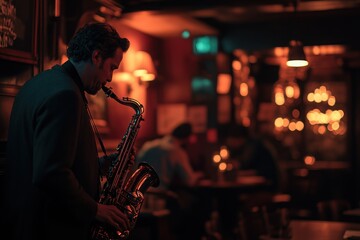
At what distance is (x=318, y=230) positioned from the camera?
14.6ft

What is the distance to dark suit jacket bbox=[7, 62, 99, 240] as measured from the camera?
274 centimetres

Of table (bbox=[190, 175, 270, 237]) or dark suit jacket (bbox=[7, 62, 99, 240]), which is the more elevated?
dark suit jacket (bbox=[7, 62, 99, 240])

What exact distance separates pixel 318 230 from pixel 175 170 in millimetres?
3584

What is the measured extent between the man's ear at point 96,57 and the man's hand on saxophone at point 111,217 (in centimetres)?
69

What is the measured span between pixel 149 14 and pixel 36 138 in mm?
4824

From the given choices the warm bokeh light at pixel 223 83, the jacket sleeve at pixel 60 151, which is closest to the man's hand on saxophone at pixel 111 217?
the jacket sleeve at pixel 60 151

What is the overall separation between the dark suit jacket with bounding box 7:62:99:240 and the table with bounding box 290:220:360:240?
5.50 ft

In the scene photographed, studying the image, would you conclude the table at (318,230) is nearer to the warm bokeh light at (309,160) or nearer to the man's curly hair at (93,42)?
the man's curly hair at (93,42)

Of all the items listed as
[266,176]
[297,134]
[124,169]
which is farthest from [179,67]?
[124,169]

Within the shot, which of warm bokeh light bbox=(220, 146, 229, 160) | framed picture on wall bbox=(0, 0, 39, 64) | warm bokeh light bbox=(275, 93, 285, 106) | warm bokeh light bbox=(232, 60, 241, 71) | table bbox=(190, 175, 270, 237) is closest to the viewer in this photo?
framed picture on wall bbox=(0, 0, 39, 64)

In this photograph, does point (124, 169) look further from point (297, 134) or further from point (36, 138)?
point (297, 134)

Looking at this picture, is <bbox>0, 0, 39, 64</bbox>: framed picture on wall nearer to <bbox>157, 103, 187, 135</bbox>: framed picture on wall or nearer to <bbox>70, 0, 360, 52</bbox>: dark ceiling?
<bbox>70, 0, 360, 52</bbox>: dark ceiling

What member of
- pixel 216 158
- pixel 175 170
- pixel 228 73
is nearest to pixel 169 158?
pixel 175 170

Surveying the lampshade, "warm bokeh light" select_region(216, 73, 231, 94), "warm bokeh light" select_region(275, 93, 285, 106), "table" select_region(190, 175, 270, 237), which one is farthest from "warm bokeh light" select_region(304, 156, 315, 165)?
the lampshade
